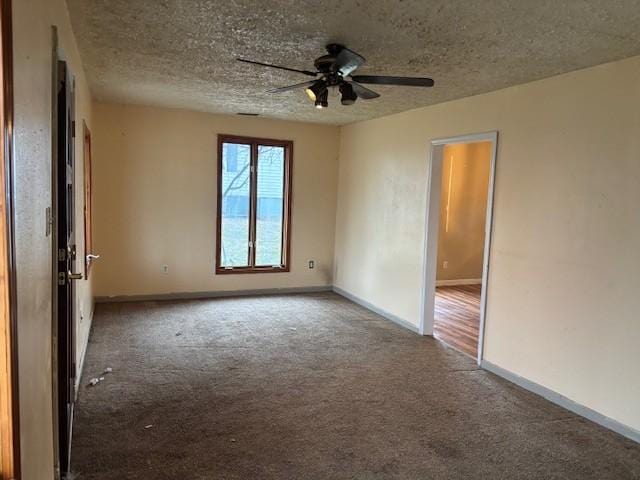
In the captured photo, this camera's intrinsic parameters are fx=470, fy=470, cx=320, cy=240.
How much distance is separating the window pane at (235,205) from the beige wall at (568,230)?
264 cm

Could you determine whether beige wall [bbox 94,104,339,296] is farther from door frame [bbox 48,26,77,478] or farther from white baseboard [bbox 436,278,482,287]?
door frame [bbox 48,26,77,478]

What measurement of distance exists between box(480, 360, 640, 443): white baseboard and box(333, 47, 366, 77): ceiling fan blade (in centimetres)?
273

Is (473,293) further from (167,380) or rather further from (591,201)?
(167,380)

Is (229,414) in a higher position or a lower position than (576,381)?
lower

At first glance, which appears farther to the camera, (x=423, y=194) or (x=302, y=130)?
(x=302, y=130)

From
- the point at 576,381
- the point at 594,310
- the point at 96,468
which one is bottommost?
the point at 96,468

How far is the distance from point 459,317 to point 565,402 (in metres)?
2.40

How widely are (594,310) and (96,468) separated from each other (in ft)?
10.5

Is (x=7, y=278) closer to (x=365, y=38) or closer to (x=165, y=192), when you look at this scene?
(x=365, y=38)

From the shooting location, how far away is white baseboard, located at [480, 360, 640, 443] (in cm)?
301

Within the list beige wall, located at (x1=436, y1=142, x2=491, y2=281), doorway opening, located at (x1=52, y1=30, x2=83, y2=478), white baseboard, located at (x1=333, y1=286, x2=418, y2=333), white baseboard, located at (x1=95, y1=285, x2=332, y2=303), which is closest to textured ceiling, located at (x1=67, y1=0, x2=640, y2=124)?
doorway opening, located at (x1=52, y1=30, x2=83, y2=478)

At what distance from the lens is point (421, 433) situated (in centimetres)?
294

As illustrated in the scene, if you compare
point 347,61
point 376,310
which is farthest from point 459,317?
point 347,61

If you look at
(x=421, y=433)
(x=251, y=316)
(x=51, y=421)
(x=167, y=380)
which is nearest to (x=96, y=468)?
(x=51, y=421)
